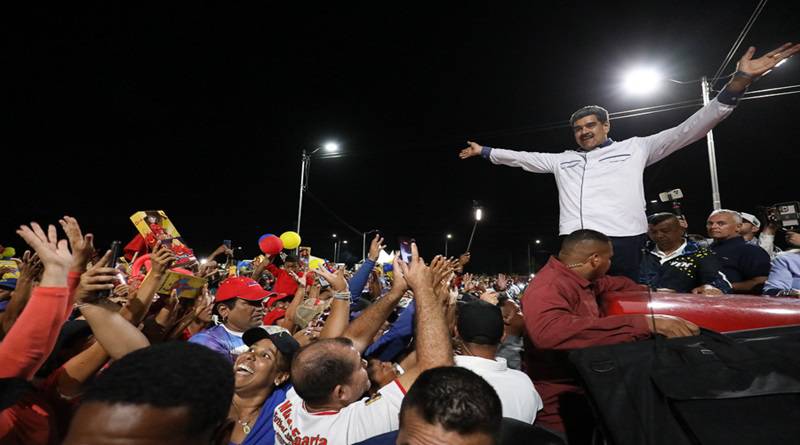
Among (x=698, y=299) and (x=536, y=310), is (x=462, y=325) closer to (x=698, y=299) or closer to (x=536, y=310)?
(x=536, y=310)

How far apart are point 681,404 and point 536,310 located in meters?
1.03

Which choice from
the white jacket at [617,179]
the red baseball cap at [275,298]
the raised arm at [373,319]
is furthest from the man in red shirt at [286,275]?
the white jacket at [617,179]

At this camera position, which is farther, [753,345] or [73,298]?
[73,298]

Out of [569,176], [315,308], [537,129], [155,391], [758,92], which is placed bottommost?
[315,308]

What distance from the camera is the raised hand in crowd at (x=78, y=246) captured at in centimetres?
240

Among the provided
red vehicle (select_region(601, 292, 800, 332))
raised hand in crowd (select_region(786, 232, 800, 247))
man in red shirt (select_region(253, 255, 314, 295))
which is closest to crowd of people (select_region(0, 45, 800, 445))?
red vehicle (select_region(601, 292, 800, 332))

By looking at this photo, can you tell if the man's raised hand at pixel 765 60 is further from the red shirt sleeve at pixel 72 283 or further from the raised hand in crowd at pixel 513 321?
the red shirt sleeve at pixel 72 283

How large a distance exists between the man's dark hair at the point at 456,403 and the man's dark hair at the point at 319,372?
2.73 ft


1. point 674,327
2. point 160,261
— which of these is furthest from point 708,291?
point 160,261

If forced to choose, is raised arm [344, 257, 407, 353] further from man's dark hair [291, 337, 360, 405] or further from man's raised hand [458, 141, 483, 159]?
man's raised hand [458, 141, 483, 159]

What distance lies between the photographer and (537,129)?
16469 mm

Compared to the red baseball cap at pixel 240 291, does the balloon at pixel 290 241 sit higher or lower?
higher

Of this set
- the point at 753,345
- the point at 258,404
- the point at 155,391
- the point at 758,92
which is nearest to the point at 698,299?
the point at 753,345

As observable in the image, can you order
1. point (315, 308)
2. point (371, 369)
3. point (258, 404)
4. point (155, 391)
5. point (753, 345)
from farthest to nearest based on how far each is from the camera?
point (315, 308) → point (371, 369) → point (258, 404) → point (753, 345) → point (155, 391)
